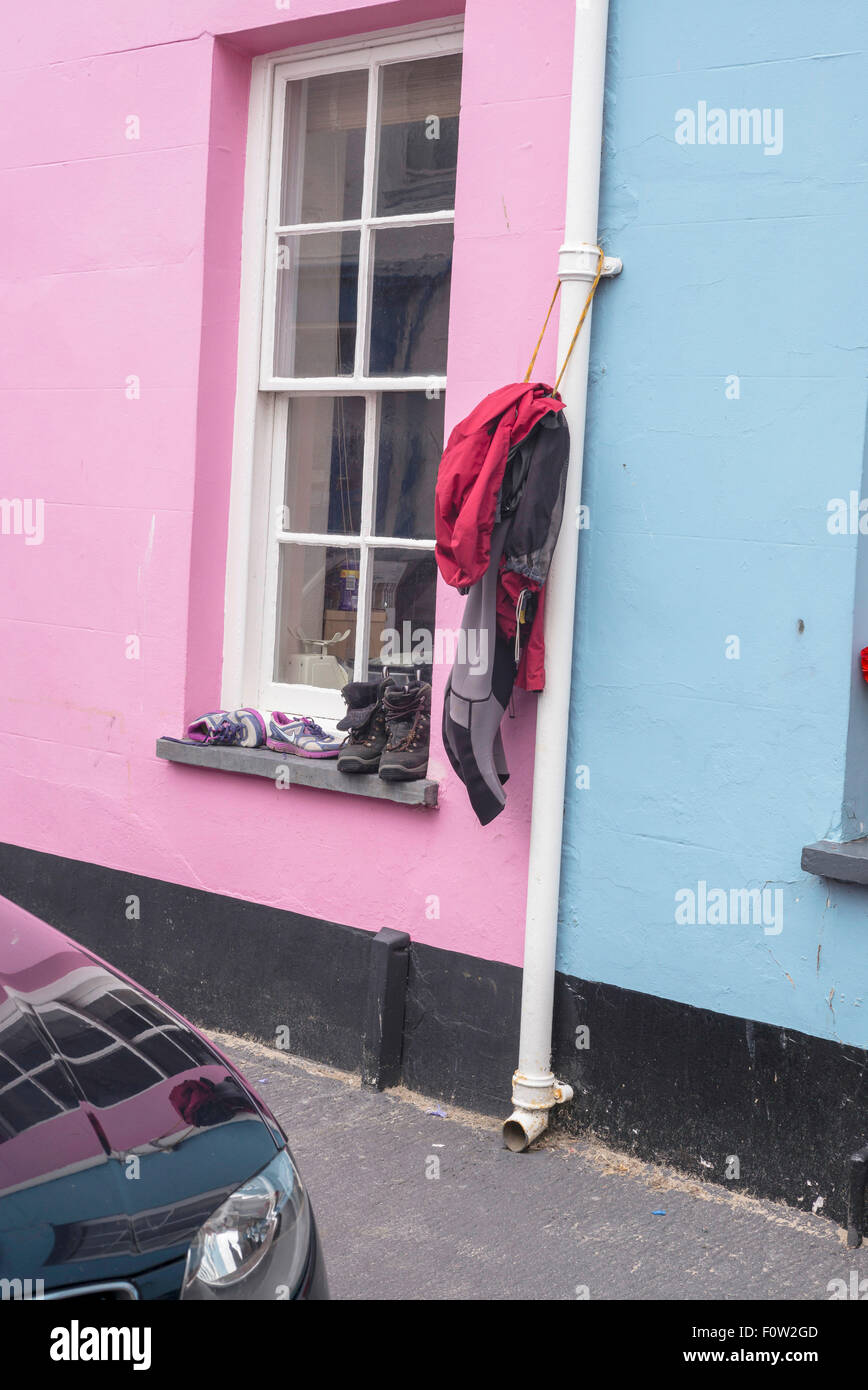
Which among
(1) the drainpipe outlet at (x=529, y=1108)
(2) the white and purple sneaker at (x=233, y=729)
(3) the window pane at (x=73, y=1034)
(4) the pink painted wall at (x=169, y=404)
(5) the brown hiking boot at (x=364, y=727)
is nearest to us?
(3) the window pane at (x=73, y=1034)

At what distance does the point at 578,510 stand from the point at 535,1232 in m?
2.14

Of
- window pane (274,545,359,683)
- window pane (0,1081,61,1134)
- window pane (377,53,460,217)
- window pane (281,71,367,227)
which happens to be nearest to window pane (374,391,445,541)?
window pane (274,545,359,683)

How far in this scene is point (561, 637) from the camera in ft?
14.3

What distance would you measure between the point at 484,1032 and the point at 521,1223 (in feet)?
2.64

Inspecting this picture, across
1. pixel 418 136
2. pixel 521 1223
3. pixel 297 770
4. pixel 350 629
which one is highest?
pixel 418 136

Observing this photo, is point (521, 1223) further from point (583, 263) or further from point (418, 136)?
point (418, 136)

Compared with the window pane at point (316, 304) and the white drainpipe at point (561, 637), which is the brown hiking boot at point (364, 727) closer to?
the white drainpipe at point (561, 637)

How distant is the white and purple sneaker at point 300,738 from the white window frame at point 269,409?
0.33 feet

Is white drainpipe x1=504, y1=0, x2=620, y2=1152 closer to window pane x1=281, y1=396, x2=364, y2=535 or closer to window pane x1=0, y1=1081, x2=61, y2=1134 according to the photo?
window pane x1=281, y1=396, x2=364, y2=535

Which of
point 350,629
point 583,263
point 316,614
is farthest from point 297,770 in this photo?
point 583,263

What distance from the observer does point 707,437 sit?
4125mm

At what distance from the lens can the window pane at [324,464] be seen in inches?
212

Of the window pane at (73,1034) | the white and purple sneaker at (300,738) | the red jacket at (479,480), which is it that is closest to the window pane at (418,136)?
the red jacket at (479,480)

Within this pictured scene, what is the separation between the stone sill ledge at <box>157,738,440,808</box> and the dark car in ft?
6.46
